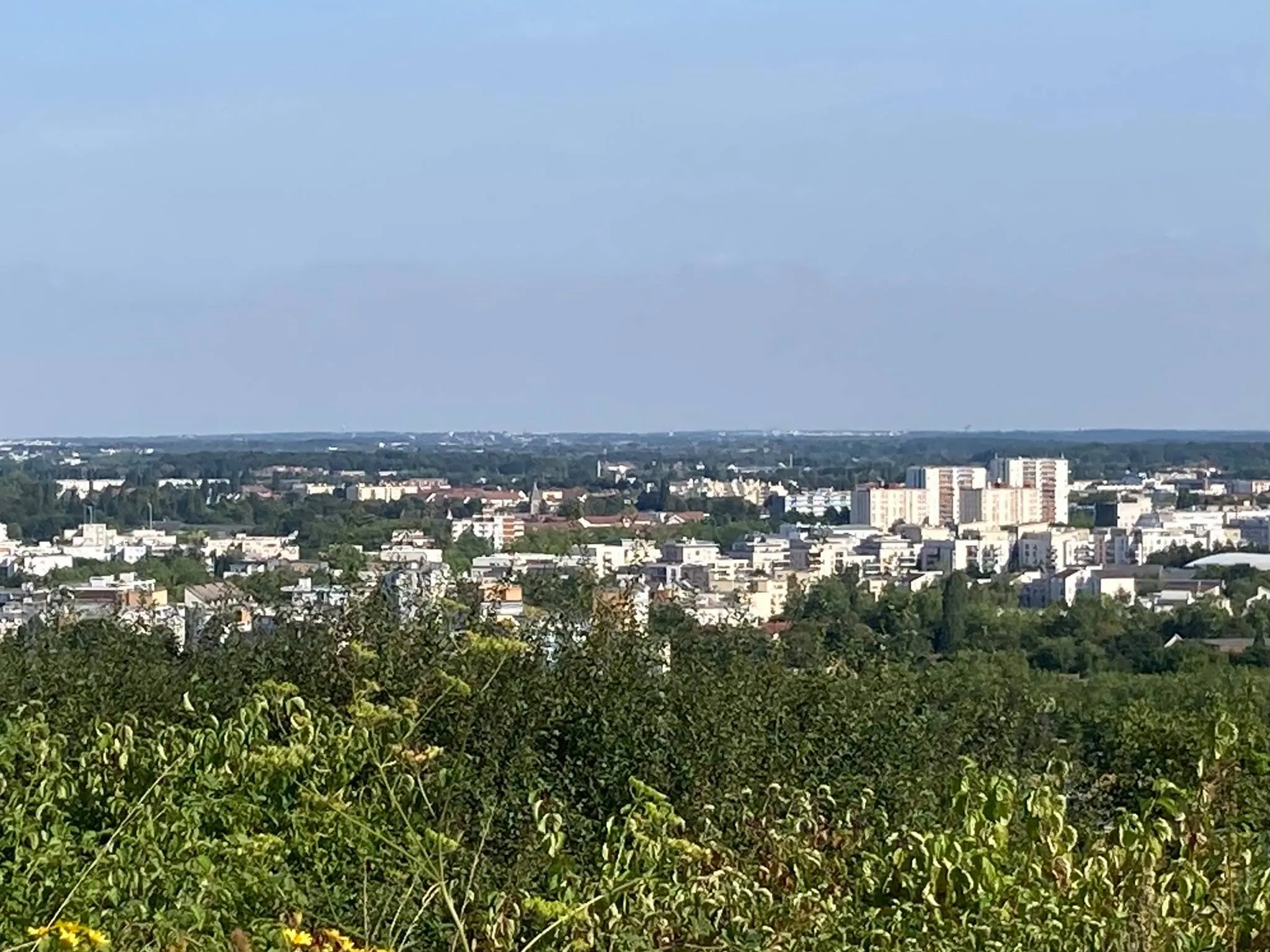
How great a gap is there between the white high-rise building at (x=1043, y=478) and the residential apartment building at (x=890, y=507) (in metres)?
2.66

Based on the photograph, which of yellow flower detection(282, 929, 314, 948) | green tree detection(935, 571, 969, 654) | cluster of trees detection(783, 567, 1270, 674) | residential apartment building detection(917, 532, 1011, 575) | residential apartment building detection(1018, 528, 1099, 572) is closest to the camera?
yellow flower detection(282, 929, 314, 948)

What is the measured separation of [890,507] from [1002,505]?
3053 millimetres

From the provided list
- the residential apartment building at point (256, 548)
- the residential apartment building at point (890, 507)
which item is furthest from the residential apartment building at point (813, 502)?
the residential apartment building at point (256, 548)

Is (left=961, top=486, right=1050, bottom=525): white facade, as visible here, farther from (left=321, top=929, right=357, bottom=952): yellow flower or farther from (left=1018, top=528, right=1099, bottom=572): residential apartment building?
(left=321, top=929, right=357, bottom=952): yellow flower

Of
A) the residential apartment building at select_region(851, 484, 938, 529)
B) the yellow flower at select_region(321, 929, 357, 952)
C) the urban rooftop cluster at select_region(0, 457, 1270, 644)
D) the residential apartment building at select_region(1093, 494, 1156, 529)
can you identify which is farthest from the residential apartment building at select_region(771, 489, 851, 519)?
the yellow flower at select_region(321, 929, 357, 952)

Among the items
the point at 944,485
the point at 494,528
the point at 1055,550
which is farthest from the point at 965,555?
the point at 944,485

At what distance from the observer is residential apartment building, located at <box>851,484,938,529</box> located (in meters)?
56.8

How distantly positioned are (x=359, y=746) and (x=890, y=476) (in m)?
66.0

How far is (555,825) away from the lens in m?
3.44

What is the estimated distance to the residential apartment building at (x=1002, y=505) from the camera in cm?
5659

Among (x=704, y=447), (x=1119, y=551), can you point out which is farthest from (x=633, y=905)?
(x=704, y=447)

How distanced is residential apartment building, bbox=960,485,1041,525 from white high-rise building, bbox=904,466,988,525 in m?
0.45

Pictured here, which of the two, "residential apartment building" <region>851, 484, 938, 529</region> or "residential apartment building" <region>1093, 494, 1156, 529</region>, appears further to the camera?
"residential apartment building" <region>851, 484, 938, 529</region>

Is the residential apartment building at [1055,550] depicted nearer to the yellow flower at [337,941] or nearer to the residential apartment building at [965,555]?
the residential apartment building at [965,555]
